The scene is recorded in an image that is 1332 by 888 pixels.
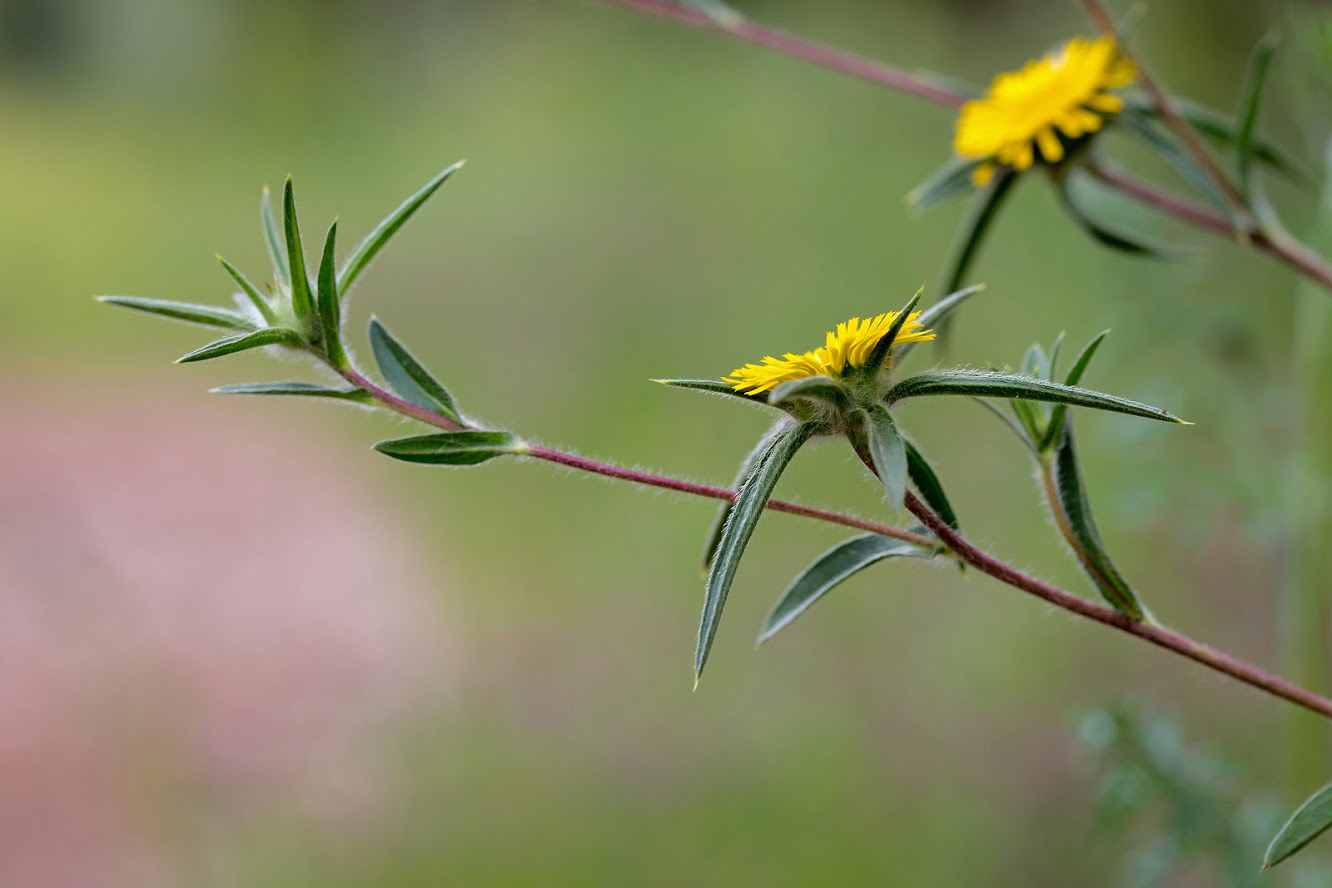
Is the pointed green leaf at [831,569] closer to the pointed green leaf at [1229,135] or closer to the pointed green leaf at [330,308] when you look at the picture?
the pointed green leaf at [330,308]

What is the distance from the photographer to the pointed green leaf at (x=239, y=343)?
0.42 metres

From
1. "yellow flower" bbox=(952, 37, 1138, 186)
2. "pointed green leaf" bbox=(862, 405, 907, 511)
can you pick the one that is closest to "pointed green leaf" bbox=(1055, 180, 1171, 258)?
"yellow flower" bbox=(952, 37, 1138, 186)

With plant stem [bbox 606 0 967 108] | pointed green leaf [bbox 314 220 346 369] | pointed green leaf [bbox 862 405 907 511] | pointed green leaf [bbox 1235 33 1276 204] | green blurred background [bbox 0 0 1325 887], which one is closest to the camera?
pointed green leaf [bbox 862 405 907 511]

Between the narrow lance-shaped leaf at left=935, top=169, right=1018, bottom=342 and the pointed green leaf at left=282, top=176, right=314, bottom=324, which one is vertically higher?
the narrow lance-shaped leaf at left=935, top=169, right=1018, bottom=342

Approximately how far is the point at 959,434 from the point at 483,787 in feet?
3.22

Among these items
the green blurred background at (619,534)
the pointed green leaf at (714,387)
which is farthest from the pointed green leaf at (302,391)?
the green blurred background at (619,534)

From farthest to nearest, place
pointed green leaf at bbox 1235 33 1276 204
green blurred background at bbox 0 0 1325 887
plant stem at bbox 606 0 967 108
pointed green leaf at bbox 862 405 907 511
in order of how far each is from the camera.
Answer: green blurred background at bbox 0 0 1325 887 → plant stem at bbox 606 0 967 108 → pointed green leaf at bbox 1235 33 1276 204 → pointed green leaf at bbox 862 405 907 511

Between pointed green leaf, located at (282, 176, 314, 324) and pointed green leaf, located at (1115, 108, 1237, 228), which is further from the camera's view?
pointed green leaf, located at (1115, 108, 1237, 228)

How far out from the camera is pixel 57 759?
191 centimetres

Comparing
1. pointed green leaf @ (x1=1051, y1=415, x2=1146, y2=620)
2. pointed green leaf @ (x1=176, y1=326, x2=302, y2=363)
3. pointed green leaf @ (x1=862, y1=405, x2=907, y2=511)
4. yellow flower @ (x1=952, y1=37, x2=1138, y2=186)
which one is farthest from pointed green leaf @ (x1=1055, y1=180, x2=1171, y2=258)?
pointed green leaf @ (x1=176, y1=326, x2=302, y2=363)

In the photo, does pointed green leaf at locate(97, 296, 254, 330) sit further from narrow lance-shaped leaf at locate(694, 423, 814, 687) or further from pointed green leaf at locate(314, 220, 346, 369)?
narrow lance-shaped leaf at locate(694, 423, 814, 687)

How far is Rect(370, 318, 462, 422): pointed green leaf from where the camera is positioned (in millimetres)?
481

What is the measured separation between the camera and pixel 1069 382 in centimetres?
41

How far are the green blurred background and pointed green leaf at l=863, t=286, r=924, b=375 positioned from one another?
65 centimetres
